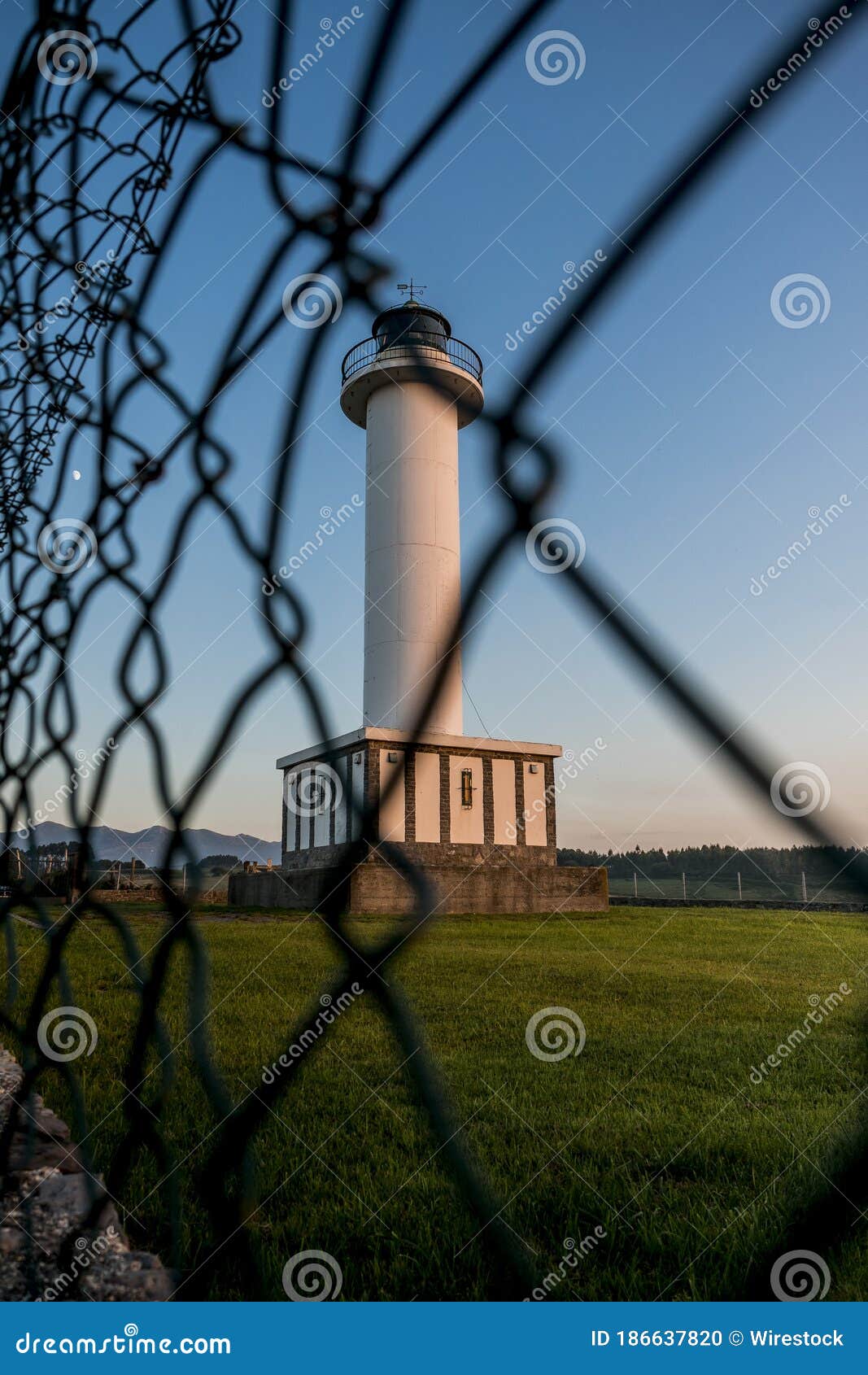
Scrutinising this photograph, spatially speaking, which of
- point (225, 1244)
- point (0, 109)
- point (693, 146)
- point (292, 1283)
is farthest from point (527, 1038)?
point (693, 146)

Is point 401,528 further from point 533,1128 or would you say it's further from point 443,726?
point 533,1128

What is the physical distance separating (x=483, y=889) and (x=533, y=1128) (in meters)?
11.7

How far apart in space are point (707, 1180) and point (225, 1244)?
4.07 feet

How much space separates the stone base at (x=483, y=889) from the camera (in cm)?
1214

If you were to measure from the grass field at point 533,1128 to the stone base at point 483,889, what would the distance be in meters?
7.47

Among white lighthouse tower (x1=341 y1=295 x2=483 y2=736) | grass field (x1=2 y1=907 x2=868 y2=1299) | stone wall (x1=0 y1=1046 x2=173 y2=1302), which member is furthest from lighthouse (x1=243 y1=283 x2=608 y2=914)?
stone wall (x1=0 y1=1046 x2=173 y2=1302)

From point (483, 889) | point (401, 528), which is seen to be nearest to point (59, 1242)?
point (483, 889)

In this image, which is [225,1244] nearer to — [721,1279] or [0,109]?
[721,1279]

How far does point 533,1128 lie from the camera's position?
1.98 meters

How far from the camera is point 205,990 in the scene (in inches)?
29.9

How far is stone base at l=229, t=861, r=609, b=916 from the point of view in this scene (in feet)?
39.8

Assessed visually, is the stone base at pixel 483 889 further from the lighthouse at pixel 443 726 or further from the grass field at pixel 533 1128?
the grass field at pixel 533 1128

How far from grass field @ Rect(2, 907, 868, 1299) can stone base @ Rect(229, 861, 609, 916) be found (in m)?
7.47

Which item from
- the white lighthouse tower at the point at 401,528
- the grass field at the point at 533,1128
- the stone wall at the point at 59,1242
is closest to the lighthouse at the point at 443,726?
the white lighthouse tower at the point at 401,528
